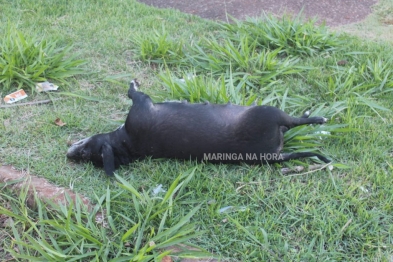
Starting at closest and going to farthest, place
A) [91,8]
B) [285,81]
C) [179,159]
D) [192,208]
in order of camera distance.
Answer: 1. [192,208]
2. [179,159]
3. [285,81]
4. [91,8]

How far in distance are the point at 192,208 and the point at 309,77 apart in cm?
209

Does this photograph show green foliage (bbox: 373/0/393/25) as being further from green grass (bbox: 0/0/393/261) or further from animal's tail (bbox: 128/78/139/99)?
animal's tail (bbox: 128/78/139/99)

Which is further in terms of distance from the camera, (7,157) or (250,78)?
(250,78)

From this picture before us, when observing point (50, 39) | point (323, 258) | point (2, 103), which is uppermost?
point (50, 39)

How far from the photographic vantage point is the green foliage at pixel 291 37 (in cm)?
477

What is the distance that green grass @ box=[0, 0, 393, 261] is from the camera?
2705 mm

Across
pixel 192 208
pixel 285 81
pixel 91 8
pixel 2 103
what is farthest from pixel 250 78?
pixel 91 8

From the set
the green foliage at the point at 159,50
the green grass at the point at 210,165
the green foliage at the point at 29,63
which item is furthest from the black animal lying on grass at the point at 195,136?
the green foliage at the point at 159,50

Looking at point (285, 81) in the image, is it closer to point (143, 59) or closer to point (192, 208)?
point (143, 59)

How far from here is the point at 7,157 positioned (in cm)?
340

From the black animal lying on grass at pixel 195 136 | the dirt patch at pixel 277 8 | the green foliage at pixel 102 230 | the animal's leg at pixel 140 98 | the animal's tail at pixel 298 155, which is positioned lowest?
the green foliage at pixel 102 230

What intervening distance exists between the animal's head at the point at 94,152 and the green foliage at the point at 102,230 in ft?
1.02

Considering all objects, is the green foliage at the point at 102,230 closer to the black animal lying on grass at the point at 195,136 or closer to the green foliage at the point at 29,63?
the black animal lying on grass at the point at 195,136

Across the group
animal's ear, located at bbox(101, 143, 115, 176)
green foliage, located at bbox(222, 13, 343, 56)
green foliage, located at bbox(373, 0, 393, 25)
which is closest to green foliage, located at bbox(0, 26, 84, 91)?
animal's ear, located at bbox(101, 143, 115, 176)
